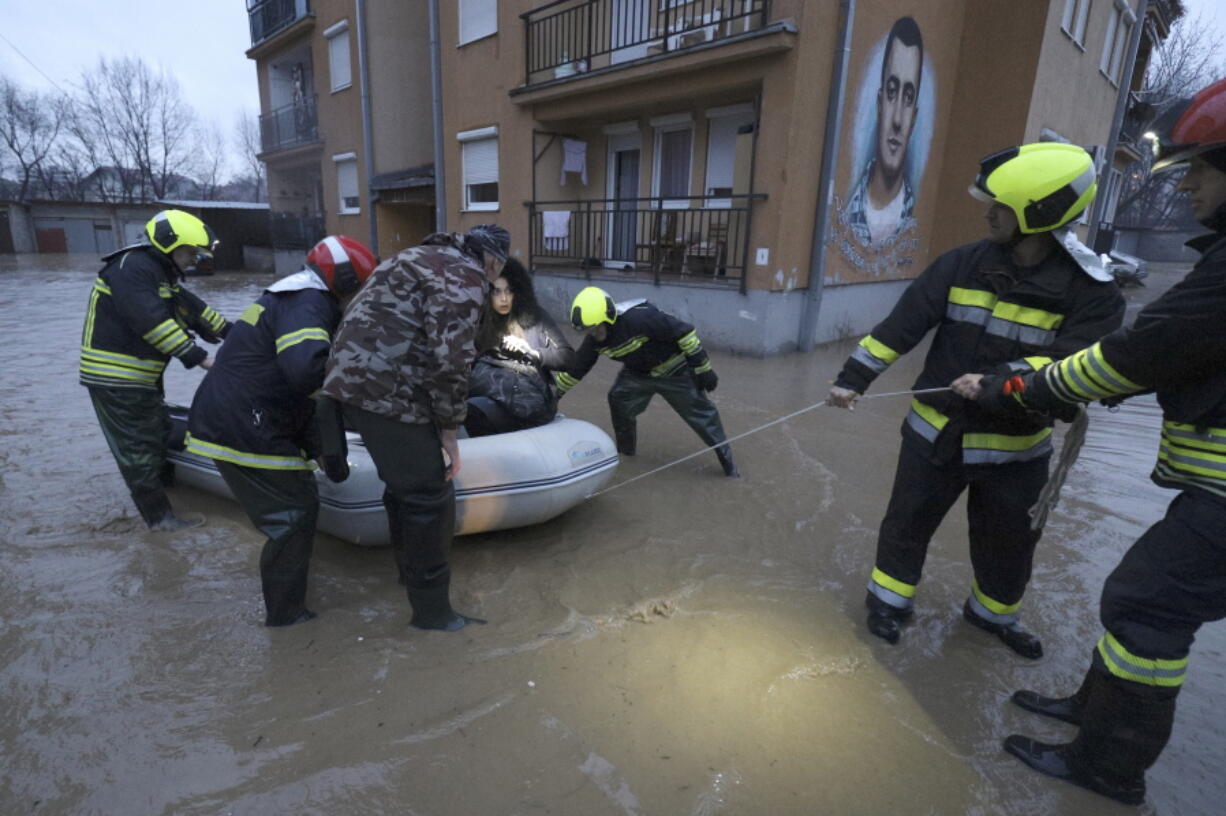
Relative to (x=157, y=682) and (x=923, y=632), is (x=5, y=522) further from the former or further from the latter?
(x=923, y=632)

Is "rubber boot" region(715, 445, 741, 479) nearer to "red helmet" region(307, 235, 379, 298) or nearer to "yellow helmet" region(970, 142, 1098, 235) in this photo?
"yellow helmet" region(970, 142, 1098, 235)

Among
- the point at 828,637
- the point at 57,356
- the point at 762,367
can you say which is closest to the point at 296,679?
the point at 828,637

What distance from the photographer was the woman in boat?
385 centimetres

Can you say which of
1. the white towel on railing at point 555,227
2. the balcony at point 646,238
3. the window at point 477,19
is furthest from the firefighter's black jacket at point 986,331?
the window at point 477,19

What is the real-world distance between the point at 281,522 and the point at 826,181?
777 cm

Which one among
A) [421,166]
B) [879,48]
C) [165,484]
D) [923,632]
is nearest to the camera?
[923,632]

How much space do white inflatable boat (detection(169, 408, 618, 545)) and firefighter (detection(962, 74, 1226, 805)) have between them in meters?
2.20

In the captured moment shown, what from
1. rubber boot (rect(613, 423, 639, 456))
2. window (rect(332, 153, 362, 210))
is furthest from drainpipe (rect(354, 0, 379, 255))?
rubber boot (rect(613, 423, 639, 456))

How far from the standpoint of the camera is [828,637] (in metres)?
2.73

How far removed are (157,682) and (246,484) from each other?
0.77 m

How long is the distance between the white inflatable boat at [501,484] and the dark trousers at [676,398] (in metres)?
0.91

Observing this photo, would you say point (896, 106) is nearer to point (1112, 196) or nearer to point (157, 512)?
point (157, 512)

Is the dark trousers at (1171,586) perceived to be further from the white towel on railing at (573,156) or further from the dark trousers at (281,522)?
the white towel on railing at (573,156)

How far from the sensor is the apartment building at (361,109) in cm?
1465
